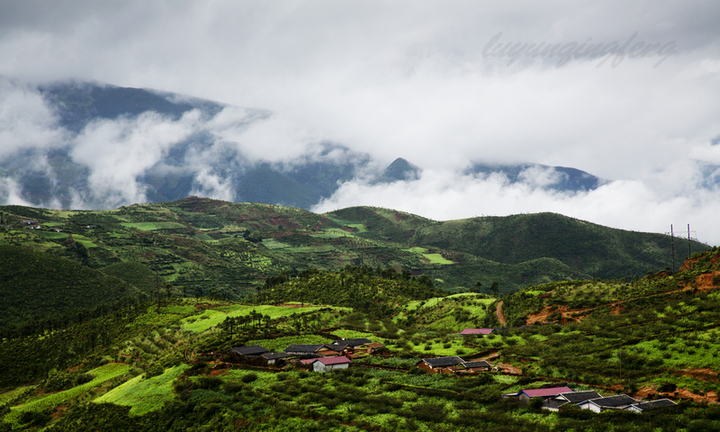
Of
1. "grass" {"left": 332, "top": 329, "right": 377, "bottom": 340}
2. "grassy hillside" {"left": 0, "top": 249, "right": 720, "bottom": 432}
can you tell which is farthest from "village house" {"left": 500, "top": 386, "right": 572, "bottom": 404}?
"grass" {"left": 332, "top": 329, "right": 377, "bottom": 340}

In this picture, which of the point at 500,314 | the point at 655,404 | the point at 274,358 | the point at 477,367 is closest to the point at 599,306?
the point at 500,314

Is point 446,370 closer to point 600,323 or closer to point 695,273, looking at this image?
point 600,323

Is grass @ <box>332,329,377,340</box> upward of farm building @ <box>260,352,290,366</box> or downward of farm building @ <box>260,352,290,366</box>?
downward

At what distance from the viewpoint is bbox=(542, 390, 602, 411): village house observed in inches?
1307

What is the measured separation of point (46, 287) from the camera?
132m

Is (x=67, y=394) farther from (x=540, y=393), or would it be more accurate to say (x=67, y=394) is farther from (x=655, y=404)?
(x=655, y=404)

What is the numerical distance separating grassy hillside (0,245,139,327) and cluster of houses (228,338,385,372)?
278ft

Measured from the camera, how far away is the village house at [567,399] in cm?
3319

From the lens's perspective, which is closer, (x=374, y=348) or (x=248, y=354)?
Answer: (x=248, y=354)

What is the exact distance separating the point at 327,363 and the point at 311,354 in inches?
257

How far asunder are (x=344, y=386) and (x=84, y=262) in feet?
629

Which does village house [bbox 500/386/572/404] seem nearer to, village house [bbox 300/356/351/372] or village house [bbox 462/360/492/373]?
village house [bbox 462/360/492/373]

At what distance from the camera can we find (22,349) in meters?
86.1

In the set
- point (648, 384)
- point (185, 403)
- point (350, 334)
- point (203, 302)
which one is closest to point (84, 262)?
point (203, 302)
